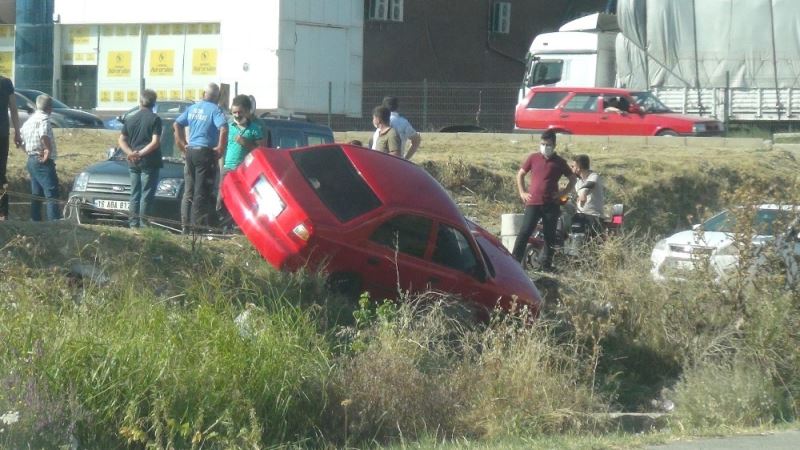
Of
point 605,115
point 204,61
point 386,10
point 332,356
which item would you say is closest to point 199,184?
point 332,356

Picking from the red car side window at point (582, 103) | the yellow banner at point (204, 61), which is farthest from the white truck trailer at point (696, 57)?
the yellow banner at point (204, 61)

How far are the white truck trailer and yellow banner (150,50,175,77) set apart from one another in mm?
11474

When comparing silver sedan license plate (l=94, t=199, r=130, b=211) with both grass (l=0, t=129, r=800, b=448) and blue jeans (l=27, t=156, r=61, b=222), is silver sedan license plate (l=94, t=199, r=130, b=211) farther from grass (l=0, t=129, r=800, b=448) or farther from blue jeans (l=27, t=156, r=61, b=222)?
grass (l=0, t=129, r=800, b=448)

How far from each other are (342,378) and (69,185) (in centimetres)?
941

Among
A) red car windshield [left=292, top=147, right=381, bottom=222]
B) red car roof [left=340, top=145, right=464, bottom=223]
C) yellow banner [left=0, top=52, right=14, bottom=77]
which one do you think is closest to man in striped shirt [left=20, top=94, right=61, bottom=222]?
red car windshield [left=292, top=147, right=381, bottom=222]

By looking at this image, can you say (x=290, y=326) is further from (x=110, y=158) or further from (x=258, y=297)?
(x=110, y=158)

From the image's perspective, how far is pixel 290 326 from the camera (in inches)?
393

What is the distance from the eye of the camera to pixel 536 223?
15406mm

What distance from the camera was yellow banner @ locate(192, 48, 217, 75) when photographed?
36.8 metres

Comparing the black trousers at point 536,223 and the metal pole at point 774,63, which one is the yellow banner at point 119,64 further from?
the black trousers at point 536,223

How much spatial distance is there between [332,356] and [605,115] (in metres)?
19.2

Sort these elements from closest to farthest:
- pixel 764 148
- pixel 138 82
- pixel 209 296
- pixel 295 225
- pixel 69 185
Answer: pixel 209 296 → pixel 295 225 → pixel 69 185 → pixel 764 148 → pixel 138 82

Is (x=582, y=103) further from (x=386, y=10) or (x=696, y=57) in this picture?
(x=386, y=10)

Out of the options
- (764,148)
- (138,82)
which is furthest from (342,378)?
(138,82)
